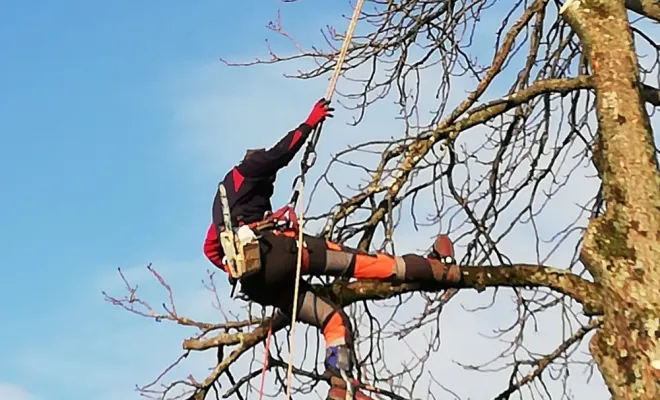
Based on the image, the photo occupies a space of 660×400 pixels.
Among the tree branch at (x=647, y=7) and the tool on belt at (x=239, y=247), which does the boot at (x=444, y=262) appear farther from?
the tree branch at (x=647, y=7)

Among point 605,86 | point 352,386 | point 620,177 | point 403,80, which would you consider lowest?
point 352,386

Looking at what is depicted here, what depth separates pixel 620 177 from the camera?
3.71 meters

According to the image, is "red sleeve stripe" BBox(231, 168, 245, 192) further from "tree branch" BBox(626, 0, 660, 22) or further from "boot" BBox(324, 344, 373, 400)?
"tree branch" BBox(626, 0, 660, 22)

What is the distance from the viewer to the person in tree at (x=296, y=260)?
429 cm

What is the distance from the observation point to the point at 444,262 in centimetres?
447

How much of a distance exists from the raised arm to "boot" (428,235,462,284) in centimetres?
71

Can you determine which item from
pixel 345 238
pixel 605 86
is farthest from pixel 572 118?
pixel 605 86

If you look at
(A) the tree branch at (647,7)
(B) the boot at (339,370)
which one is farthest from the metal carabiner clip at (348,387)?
(A) the tree branch at (647,7)

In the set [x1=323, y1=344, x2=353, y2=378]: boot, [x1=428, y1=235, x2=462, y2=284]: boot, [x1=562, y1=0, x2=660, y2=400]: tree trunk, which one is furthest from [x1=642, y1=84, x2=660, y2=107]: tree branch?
[x1=323, y1=344, x2=353, y2=378]: boot

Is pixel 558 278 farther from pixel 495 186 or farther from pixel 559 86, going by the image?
pixel 495 186

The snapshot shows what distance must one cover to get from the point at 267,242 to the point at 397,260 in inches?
21.3

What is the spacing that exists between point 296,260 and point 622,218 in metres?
1.28

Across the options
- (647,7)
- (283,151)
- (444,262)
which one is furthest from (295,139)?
(647,7)

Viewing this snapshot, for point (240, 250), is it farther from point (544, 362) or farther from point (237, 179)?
point (544, 362)
